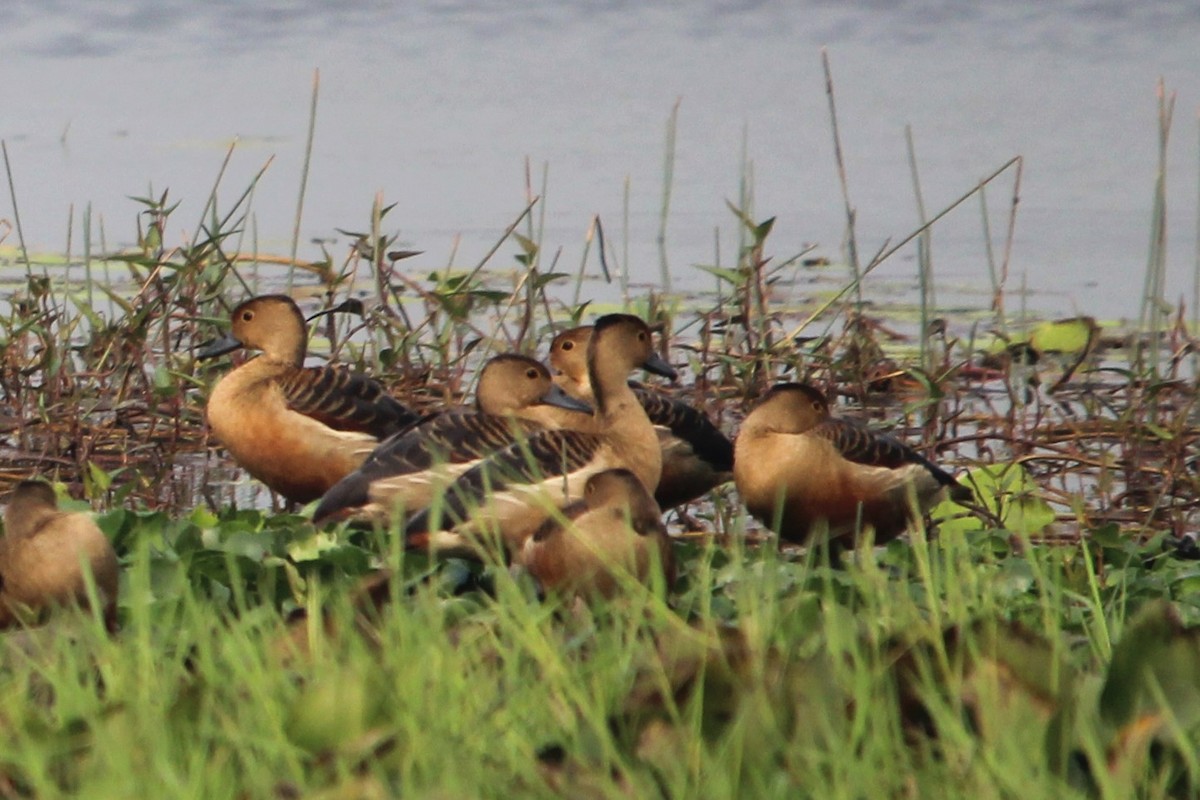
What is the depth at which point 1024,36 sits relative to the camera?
14945 millimetres

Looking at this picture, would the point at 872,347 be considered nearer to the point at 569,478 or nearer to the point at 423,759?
the point at 569,478

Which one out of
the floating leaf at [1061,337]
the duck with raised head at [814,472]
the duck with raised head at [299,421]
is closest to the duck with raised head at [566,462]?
the duck with raised head at [814,472]

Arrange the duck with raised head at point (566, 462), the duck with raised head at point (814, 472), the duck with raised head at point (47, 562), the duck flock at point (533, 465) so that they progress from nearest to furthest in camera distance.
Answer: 1. the duck with raised head at point (47, 562)
2. the duck flock at point (533, 465)
3. the duck with raised head at point (566, 462)
4. the duck with raised head at point (814, 472)

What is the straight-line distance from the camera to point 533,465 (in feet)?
14.1

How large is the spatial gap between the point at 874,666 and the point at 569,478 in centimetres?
217

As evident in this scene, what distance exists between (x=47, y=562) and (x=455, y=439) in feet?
5.67

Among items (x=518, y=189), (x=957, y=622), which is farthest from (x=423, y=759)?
(x=518, y=189)

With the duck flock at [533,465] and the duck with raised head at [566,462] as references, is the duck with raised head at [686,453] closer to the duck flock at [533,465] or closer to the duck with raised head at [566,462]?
the duck flock at [533,465]

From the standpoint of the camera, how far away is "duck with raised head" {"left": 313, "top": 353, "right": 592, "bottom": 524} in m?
5.57

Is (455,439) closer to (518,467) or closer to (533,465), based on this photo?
(518,467)

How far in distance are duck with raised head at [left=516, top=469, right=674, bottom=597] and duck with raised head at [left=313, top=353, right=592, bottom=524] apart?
410mm

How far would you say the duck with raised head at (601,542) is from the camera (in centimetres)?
450

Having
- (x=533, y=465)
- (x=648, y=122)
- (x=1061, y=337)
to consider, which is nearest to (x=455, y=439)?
(x=533, y=465)

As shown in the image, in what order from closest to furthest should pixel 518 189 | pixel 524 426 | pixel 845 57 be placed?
pixel 524 426 → pixel 518 189 → pixel 845 57
